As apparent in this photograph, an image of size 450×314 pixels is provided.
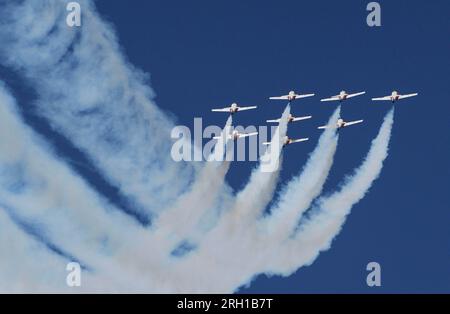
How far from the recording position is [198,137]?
127688mm
